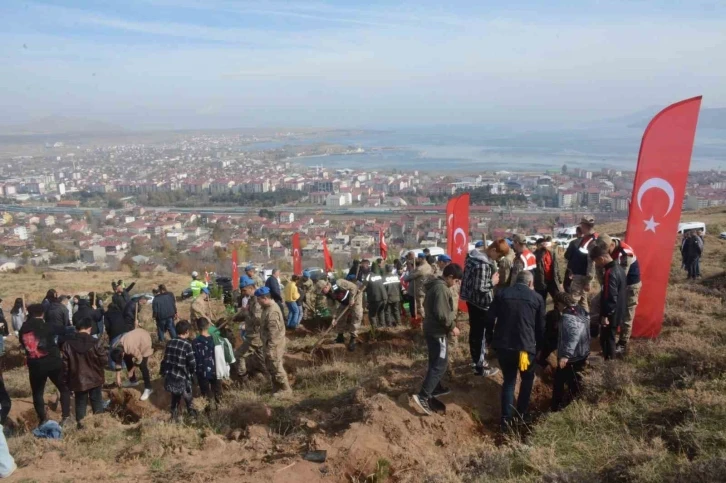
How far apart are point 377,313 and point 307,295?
3.01 meters

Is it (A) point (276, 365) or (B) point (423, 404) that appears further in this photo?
(A) point (276, 365)

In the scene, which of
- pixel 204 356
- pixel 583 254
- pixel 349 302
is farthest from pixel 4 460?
pixel 583 254

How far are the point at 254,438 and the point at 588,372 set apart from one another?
363 centimetres

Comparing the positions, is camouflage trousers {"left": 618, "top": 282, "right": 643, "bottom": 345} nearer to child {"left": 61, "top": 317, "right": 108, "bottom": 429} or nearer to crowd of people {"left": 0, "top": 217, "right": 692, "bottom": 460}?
crowd of people {"left": 0, "top": 217, "right": 692, "bottom": 460}

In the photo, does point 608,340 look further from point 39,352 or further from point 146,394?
point 39,352

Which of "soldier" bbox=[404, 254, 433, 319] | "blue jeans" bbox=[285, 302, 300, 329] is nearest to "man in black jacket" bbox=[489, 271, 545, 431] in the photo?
"soldier" bbox=[404, 254, 433, 319]

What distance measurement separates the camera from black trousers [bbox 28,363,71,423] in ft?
21.7

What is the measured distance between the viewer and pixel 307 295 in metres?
12.5

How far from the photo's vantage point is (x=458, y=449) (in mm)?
4996

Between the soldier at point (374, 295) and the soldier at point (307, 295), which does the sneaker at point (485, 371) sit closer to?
the soldier at point (374, 295)

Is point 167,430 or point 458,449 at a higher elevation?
point 458,449

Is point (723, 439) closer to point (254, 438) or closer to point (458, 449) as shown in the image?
point (458, 449)

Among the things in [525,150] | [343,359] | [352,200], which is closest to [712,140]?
[525,150]

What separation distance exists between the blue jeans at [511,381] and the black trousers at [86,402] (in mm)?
5062
